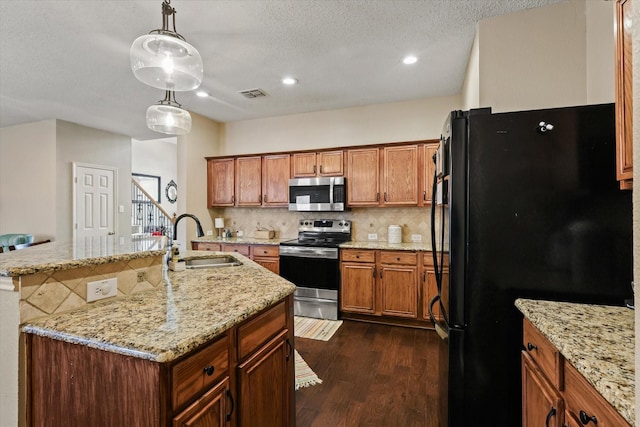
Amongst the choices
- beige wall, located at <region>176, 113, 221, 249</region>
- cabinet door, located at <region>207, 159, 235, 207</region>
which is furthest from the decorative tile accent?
cabinet door, located at <region>207, 159, 235, 207</region>

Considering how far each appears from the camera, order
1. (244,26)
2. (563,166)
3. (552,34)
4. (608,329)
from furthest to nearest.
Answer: (244,26), (552,34), (563,166), (608,329)

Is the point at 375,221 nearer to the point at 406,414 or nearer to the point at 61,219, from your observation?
the point at 406,414

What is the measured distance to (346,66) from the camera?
3143mm

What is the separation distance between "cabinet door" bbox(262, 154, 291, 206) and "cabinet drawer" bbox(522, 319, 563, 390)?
11.3ft

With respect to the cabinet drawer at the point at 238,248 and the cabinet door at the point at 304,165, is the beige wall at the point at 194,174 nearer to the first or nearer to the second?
the cabinet drawer at the point at 238,248

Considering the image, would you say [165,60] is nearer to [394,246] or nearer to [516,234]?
[516,234]

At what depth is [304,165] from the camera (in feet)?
14.2

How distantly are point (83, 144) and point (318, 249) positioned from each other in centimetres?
458

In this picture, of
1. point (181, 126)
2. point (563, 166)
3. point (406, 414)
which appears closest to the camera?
point (563, 166)

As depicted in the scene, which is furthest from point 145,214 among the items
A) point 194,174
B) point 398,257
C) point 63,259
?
point 63,259

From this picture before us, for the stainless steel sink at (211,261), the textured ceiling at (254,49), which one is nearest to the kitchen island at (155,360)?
the stainless steel sink at (211,261)

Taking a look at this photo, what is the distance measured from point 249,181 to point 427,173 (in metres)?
2.55

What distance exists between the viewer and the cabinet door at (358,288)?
361cm

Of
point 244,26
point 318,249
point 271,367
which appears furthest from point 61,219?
point 271,367
